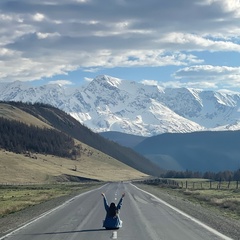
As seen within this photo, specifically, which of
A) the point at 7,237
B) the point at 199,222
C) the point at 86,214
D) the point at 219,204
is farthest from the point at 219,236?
the point at 219,204

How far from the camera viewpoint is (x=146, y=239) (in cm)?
2103

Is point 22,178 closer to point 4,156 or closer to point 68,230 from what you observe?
point 4,156

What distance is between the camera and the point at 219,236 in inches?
866

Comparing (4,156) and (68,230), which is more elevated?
(4,156)

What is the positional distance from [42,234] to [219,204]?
75.7ft

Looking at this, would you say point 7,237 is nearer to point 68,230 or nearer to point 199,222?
point 68,230

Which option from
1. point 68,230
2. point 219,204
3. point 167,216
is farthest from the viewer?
point 219,204

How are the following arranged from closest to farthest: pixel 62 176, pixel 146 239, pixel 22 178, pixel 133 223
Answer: pixel 146 239 < pixel 133 223 < pixel 22 178 < pixel 62 176

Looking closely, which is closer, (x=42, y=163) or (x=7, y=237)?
(x=7, y=237)

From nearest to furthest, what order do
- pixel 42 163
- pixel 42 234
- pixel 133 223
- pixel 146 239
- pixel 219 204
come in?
pixel 146 239, pixel 42 234, pixel 133 223, pixel 219 204, pixel 42 163

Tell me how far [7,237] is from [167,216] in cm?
1232

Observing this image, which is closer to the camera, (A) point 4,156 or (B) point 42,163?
(A) point 4,156

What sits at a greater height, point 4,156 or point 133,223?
point 4,156

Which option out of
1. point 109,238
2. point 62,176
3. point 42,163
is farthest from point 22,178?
point 109,238
